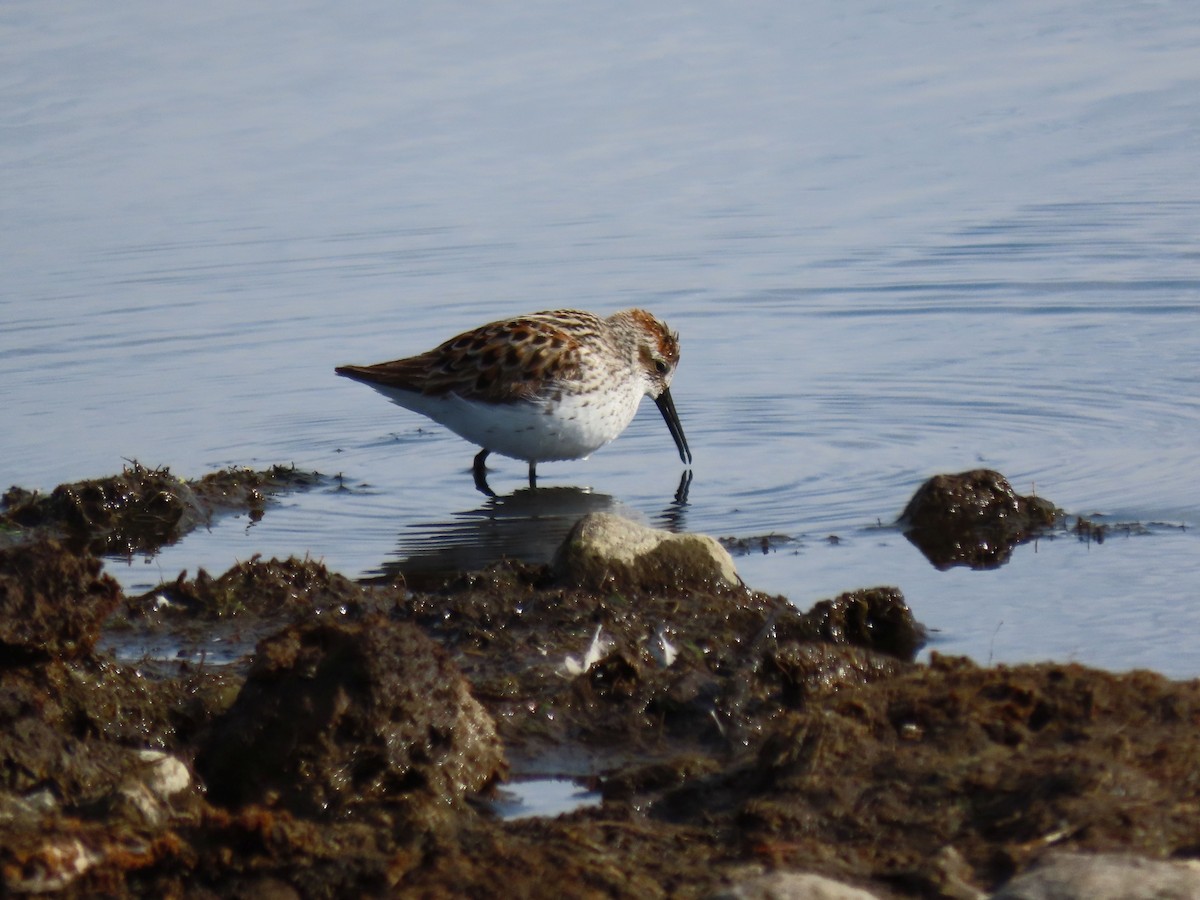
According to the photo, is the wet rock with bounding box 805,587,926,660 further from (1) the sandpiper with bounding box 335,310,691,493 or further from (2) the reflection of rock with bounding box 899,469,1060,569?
(1) the sandpiper with bounding box 335,310,691,493

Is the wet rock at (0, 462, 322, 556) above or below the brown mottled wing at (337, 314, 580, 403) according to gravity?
below

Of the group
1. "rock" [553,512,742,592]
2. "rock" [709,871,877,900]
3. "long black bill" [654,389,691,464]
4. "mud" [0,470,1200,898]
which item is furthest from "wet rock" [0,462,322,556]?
"rock" [709,871,877,900]

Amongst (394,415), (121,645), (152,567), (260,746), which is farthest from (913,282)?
(260,746)

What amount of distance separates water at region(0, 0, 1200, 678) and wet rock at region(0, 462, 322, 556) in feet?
0.97

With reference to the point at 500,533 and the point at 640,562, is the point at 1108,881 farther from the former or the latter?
the point at 500,533

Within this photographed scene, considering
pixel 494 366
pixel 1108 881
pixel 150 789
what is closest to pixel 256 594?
pixel 150 789

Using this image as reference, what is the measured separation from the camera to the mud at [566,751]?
4.39 meters

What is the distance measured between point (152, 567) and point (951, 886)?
545 centimetres

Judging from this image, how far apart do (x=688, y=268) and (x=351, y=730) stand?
418 inches

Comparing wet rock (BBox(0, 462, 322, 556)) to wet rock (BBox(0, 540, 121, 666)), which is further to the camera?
wet rock (BBox(0, 462, 322, 556))

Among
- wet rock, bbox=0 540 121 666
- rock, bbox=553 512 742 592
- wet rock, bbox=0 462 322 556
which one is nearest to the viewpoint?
wet rock, bbox=0 540 121 666

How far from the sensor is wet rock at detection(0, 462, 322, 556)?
9195 millimetres

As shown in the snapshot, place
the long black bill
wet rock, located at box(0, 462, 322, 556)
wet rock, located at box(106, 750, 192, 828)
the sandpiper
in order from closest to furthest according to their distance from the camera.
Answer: wet rock, located at box(106, 750, 192, 828), wet rock, located at box(0, 462, 322, 556), the sandpiper, the long black bill

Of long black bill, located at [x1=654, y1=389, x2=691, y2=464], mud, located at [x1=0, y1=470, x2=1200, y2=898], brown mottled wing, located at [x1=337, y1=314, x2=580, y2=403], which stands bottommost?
mud, located at [x1=0, y1=470, x2=1200, y2=898]
